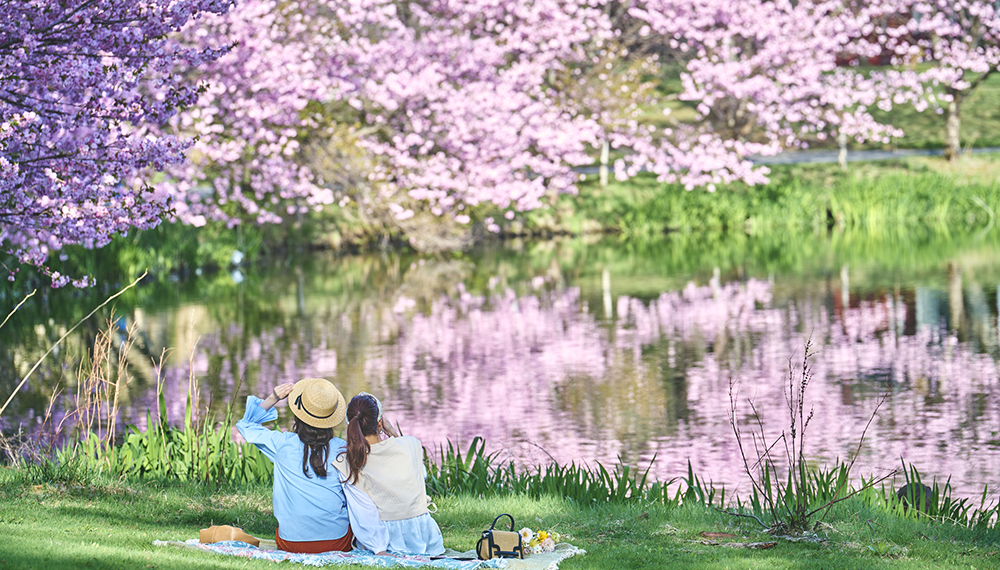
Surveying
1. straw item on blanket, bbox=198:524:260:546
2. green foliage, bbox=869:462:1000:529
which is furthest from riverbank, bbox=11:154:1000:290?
straw item on blanket, bbox=198:524:260:546

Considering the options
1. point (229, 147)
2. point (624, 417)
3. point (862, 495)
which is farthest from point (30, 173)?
point (229, 147)

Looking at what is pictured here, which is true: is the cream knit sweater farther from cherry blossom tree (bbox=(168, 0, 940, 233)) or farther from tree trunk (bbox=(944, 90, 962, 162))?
tree trunk (bbox=(944, 90, 962, 162))

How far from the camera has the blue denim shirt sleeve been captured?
755cm

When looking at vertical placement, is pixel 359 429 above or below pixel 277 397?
below

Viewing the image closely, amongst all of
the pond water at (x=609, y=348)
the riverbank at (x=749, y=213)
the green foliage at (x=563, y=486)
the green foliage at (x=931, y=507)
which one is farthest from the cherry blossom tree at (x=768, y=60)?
the green foliage at (x=931, y=507)

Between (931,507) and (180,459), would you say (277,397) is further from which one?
(931,507)

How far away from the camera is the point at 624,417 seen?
1312 cm

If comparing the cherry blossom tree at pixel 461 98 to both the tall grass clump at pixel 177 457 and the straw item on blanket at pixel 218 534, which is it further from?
the straw item on blanket at pixel 218 534

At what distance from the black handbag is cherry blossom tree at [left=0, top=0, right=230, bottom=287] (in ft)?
16.4

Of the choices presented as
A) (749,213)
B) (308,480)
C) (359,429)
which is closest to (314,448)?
(308,480)

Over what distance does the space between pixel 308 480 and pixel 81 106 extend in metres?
4.88

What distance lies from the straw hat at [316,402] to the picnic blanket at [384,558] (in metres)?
0.75

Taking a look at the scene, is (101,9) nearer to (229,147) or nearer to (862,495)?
(862,495)

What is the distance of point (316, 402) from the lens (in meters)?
7.26
